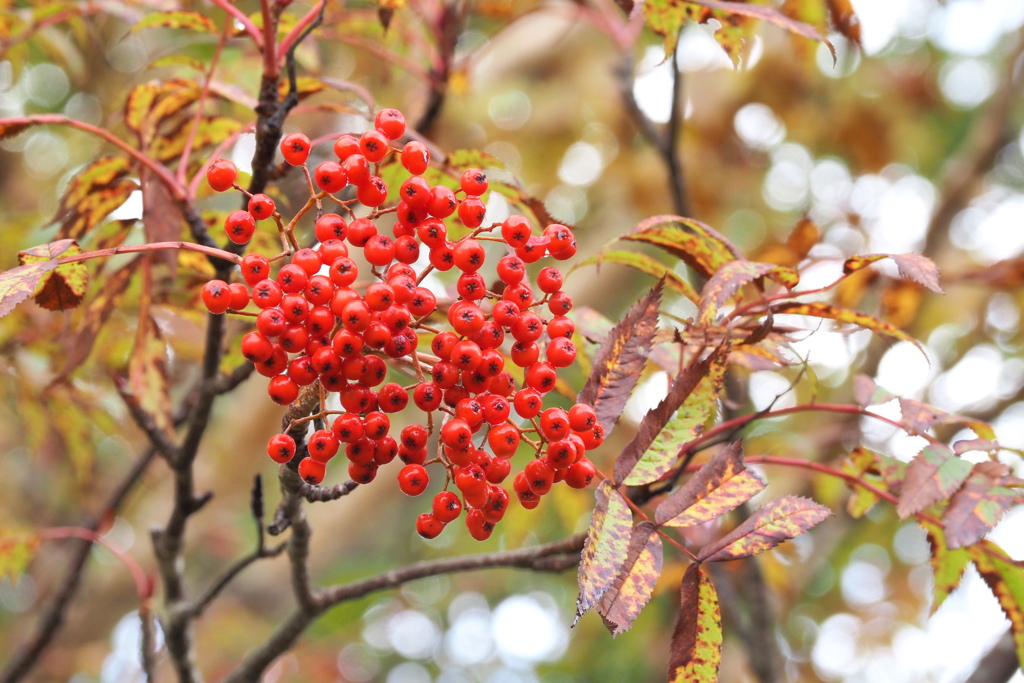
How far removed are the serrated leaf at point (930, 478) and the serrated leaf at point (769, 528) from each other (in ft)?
0.55

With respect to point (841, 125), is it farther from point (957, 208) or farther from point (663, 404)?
point (663, 404)

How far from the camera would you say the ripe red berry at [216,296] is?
38.2 inches

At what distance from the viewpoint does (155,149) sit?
5.05 feet

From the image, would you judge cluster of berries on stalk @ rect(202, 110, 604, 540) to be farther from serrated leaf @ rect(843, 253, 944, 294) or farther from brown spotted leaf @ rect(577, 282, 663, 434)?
serrated leaf @ rect(843, 253, 944, 294)

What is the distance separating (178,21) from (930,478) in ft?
5.32

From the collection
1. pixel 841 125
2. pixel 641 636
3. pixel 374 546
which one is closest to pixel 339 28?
pixel 841 125

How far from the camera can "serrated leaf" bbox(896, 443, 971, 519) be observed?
1.10m

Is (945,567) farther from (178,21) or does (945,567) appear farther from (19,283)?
(178,21)

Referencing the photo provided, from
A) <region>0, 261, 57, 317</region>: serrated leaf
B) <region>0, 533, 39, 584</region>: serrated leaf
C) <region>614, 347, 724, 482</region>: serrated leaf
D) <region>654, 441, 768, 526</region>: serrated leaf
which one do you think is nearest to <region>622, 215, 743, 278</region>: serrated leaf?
<region>614, 347, 724, 482</region>: serrated leaf

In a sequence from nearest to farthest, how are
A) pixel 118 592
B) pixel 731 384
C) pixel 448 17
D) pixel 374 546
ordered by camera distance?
pixel 731 384 < pixel 448 17 < pixel 118 592 < pixel 374 546

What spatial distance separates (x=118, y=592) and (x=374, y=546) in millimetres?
3538

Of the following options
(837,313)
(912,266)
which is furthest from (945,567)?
(912,266)

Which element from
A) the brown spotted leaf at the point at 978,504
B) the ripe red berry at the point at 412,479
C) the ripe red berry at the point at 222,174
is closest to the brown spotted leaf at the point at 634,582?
the ripe red berry at the point at 412,479

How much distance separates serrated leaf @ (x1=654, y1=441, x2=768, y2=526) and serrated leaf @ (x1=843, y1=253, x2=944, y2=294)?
34 cm
